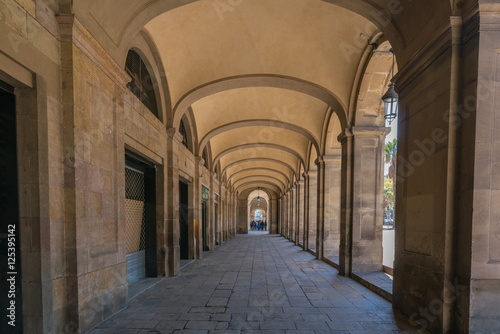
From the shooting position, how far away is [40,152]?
294 centimetres

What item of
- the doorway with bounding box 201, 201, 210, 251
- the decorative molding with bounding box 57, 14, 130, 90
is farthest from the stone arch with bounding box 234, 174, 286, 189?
the decorative molding with bounding box 57, 14, 130, 90

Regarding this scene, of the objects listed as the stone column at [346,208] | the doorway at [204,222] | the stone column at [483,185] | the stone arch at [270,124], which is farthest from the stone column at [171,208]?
the stone column at [483,185]

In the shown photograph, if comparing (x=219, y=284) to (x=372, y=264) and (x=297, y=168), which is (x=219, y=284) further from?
(x=297, y=168)

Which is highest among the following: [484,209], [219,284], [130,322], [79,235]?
[484,209]

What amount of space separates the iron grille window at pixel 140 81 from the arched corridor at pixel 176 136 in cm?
5

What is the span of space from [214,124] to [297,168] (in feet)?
25.6

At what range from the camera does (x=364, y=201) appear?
22.6 feet

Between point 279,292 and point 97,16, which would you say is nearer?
point 97,16

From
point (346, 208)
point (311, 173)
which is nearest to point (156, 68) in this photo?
point (346, 208)

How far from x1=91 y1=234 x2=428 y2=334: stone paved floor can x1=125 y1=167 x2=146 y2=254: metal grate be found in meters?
1.13

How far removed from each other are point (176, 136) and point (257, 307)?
506cm

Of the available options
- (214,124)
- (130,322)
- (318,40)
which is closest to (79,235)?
(130,322)

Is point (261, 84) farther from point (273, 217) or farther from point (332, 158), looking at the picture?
point (273, 217)

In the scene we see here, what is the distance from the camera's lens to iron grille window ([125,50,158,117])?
18.8 ft
